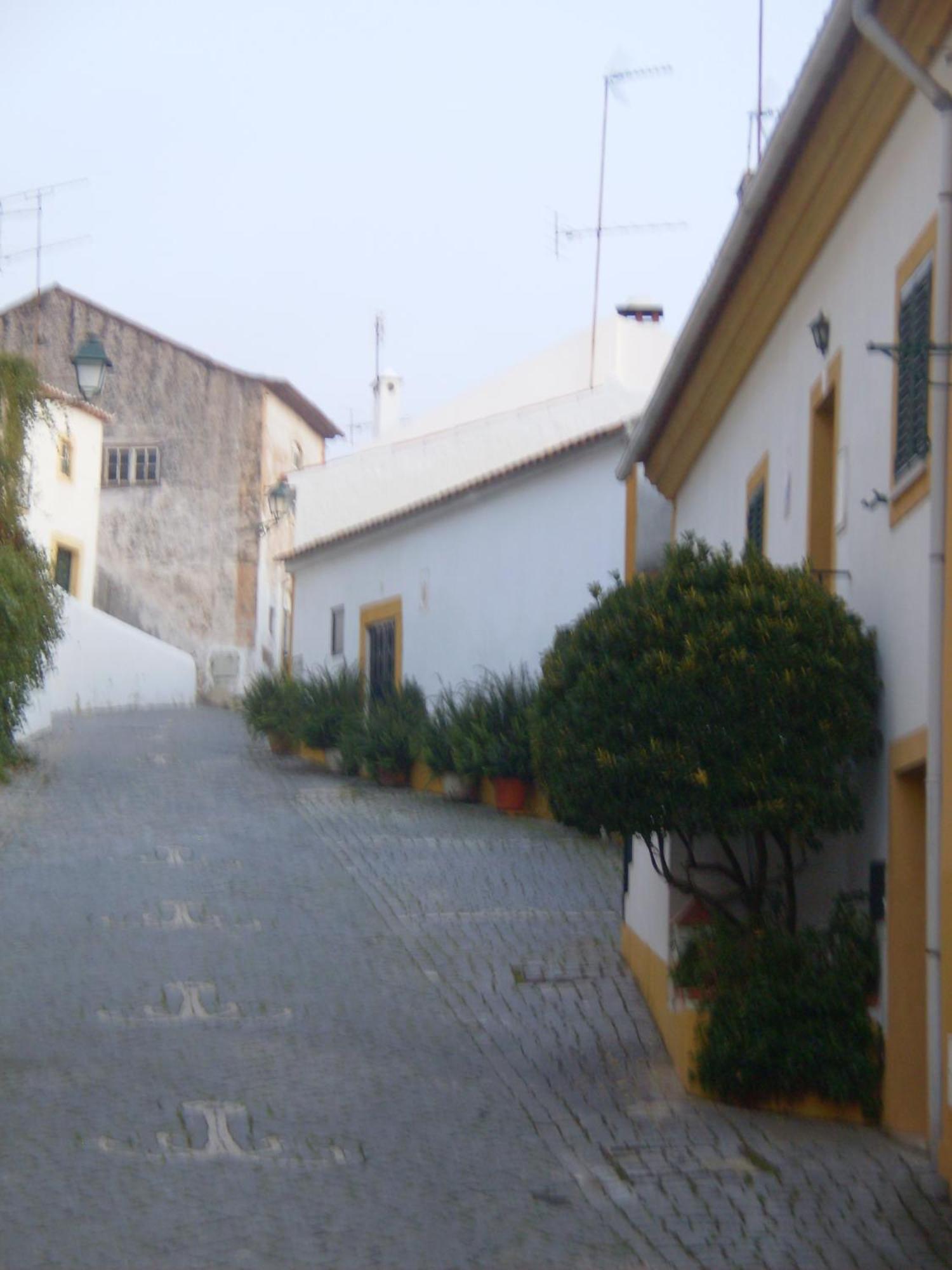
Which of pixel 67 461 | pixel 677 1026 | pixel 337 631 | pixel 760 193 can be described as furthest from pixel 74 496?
pixel 677 1026

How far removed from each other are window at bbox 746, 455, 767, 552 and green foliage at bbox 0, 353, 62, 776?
25.0 feet

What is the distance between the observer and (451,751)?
20297mm

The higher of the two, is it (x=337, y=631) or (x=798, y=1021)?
(x=337, y=631)

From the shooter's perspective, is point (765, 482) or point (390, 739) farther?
point (390, 739)

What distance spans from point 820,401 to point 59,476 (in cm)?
2943

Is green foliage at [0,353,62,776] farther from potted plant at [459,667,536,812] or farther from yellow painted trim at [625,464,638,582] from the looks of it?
yellow painted trim at [625,464,638,582]

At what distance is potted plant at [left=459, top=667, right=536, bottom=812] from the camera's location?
19.6 metres

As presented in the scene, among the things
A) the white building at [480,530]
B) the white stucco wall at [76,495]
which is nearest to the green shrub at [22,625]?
the white building at [480,530]

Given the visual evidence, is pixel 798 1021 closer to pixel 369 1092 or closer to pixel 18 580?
pixel 369 1092

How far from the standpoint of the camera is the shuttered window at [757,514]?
12086 millimetres

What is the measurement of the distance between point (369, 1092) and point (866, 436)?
13.7 ft

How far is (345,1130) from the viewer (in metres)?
8.31

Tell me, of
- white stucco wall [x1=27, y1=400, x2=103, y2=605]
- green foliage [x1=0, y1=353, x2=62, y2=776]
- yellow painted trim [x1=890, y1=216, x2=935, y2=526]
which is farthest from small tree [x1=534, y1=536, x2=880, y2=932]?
white stucco wall [x1=27, y1=400, x2=103, y2=605]

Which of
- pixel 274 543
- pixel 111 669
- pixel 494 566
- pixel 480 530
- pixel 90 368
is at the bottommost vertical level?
pixel 111 669
